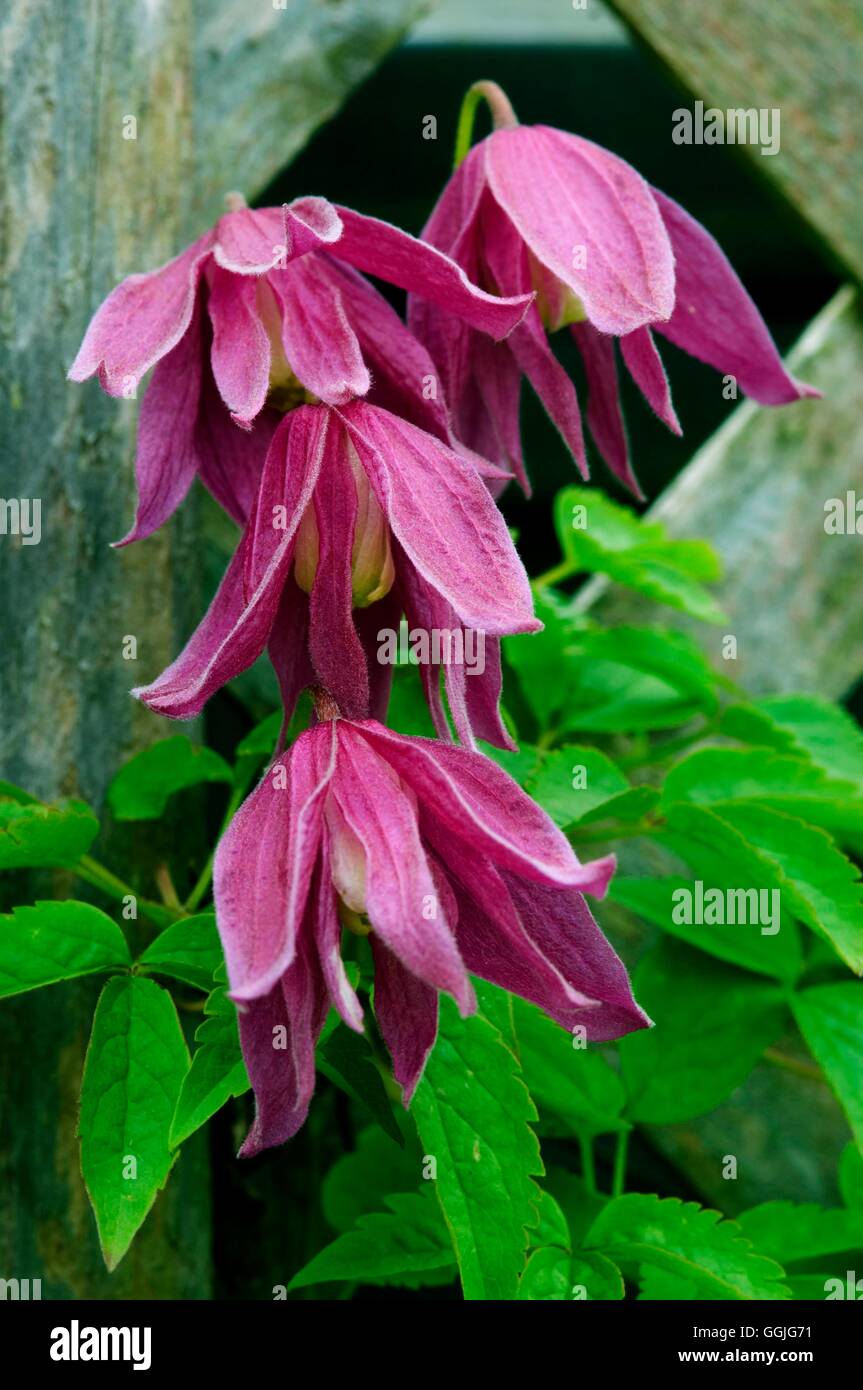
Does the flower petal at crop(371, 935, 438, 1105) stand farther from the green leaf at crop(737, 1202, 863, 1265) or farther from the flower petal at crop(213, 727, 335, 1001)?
the green leaf at crop(737, 1202, 863, 1265)

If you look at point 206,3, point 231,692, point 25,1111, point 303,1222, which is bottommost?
point 303,1222

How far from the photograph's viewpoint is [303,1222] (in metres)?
0.99

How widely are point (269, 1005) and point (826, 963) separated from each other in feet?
1.50

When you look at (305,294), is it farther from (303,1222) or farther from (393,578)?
(303,1222)

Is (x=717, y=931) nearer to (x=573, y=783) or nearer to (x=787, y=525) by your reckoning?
(x=573, y=783)

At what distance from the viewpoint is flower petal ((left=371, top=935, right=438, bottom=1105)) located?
509 millimetres

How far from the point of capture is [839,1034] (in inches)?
29.5

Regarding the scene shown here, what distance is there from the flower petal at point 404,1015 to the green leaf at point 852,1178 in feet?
1.35

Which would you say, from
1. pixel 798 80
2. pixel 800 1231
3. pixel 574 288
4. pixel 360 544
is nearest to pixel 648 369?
pixel 574 288

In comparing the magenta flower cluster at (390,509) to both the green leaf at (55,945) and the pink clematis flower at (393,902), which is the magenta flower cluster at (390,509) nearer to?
the pink clematis flower at (393,902)

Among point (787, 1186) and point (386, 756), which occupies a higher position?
point (386, 756)

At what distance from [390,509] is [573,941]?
0.59 feet

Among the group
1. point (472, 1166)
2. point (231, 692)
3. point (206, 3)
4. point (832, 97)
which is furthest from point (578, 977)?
point (832, 97)

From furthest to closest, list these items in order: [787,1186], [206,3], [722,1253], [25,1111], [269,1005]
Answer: [787,1186], [206,3], [25,1111], [722,1253], [269,1005]
